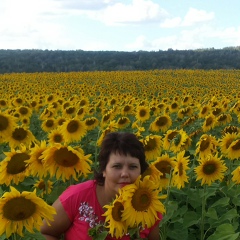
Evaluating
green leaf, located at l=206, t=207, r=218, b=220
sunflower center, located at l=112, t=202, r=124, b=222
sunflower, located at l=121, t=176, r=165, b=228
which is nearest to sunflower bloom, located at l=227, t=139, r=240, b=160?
green leaf, located at l=206, t=207, r=218, b=220

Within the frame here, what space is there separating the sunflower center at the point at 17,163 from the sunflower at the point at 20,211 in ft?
4.05

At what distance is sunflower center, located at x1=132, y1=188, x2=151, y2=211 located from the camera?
8.44ft

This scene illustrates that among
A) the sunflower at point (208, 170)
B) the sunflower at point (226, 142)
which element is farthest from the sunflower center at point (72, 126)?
the sunflower at point (208, 170)

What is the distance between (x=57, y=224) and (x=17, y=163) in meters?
0.57

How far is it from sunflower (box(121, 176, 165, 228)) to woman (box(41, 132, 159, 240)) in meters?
0.66

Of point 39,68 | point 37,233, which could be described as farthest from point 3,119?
point 39,68

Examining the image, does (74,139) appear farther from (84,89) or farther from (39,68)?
(39,68)

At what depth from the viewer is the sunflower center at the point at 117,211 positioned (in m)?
2.57

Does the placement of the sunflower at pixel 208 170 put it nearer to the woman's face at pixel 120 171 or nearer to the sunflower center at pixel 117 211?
the woman's face at pixel 120 171

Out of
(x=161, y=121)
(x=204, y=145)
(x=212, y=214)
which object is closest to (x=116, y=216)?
(x=212, y=214)

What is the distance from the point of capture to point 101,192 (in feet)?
11.8

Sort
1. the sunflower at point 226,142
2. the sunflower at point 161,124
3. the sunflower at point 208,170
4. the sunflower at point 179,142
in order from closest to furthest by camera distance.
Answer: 1. the sunflower at point 208,170
2. the sunflower at point 179,142
3. the sunflower at point 226,142
4. the sunflower at point 161,124

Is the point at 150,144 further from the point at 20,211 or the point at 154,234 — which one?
the point at 20,211

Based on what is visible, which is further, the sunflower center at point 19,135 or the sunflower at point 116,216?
the sunflower center at point 19,135
